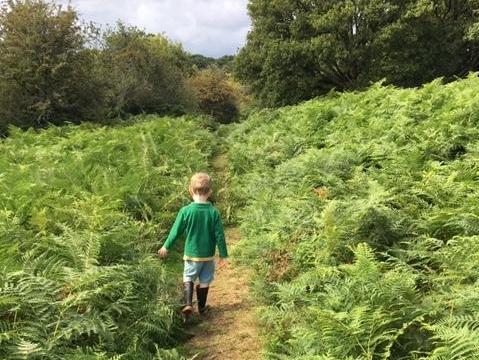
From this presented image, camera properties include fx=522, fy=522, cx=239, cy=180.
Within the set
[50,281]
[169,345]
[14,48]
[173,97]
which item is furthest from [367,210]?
[173,97]

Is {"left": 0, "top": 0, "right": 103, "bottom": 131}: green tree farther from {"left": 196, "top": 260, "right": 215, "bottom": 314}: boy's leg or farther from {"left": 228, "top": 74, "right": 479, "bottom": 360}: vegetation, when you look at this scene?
{"left": 196, "top": 260, "right": 215, "bottom": 314}: boy's leg

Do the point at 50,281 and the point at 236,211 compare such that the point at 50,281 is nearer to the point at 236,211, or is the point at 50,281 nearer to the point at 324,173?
the point at 324,173

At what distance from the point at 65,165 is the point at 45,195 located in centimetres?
252

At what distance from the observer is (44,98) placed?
2358 cm

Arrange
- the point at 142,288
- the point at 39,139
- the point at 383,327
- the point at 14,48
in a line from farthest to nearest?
the point at 14,48, the point at 39,139, the point at 142,288, the point at 383,327

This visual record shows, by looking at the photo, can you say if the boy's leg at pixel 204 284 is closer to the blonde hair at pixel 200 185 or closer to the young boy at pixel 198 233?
the young boy at pixel 198 233

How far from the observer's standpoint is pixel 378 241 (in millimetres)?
5605

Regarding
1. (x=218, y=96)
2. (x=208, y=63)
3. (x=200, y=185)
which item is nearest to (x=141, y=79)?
(x=218, y=96)

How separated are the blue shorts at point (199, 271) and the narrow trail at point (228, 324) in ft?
1.35

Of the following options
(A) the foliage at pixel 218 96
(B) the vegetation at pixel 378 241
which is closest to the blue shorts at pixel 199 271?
(B) the vegetation at pixel 378 241

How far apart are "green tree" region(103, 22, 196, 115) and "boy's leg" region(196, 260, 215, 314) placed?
26518 mm

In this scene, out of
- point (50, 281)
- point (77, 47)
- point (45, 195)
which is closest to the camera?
point (50, 281)

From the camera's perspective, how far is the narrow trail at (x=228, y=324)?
17.2ft

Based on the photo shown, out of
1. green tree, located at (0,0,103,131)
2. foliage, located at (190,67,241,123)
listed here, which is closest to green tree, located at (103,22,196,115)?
green tree, located at (0,0,103,131)
